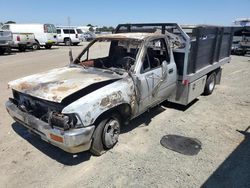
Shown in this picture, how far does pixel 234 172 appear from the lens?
3.64 meters

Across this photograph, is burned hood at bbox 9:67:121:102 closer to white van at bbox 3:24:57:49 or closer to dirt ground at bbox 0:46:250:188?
dirt ground at bbox 0:46:250:188

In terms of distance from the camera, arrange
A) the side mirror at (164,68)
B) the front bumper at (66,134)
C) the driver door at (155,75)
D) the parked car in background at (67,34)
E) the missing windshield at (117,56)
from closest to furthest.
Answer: the front bumper at (66,134)
the driver door at (155,75)
the missing windshield at (117,56)
the side mirror at (164,68)
the parked car in background at (67,34)

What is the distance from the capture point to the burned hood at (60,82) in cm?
361

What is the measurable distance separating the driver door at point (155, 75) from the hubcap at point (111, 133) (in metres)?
0.71

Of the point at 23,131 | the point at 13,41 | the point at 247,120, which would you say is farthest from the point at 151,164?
the point at 13,41

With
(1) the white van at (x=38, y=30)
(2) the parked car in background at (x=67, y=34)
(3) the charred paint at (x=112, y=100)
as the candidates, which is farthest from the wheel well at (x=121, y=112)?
(2) the parked car in background at (x=67, y=34)

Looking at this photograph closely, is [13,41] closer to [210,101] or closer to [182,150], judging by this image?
[210,101]

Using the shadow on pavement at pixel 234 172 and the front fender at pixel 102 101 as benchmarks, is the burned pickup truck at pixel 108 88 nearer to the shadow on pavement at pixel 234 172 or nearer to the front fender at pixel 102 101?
the front fender at pixel 102 101

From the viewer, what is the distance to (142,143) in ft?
14.7

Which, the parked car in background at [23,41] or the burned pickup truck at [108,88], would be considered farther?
the parked car in background at [23,41]

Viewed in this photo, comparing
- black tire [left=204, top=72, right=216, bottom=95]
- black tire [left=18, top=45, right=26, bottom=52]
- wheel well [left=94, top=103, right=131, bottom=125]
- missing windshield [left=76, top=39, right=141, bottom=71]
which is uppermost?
missing windshield [left=76, top=39, right=141, bottom=71]

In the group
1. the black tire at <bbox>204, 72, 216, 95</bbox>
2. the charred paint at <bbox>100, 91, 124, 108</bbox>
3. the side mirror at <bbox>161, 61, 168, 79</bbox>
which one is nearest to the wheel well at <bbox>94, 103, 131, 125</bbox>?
the charred paint at <bbox>100, 91, 124, 108</bbox>

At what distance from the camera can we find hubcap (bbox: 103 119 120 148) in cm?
397

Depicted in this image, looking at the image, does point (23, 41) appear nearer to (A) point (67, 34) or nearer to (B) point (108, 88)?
(A) point (67, 34)
